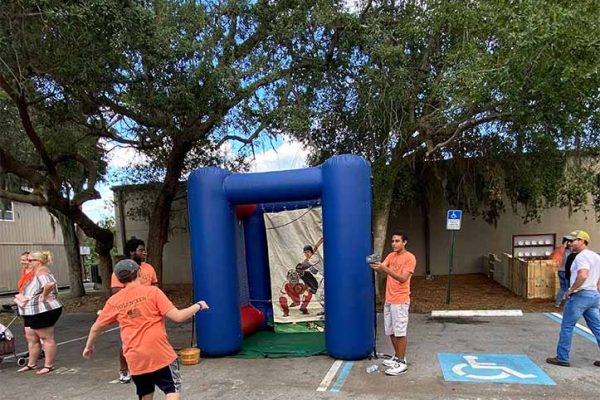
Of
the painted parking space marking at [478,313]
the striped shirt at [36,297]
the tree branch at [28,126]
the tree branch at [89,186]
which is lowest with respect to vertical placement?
the painted parking space marking at [478,313]

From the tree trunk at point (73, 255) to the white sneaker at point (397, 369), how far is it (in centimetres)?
1328

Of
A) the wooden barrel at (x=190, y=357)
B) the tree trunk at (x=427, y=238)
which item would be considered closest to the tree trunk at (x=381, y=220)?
the tree trunk at (x=427, y=238)

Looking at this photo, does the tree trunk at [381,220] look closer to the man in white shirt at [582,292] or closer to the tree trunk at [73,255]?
the man in white shirt at [582,292]

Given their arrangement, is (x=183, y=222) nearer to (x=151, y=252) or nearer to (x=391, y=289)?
(x=151, y=252)

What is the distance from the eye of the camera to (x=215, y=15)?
905cm

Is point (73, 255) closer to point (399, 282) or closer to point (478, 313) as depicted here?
point (478, 313)

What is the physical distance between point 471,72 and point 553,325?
474cm

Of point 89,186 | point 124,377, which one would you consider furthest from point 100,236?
point 124,377

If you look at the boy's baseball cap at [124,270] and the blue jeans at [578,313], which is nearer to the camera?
the boy's baseball cap at [124,270]

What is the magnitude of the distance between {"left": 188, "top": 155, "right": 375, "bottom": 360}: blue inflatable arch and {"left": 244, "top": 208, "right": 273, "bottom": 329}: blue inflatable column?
1.60 metres

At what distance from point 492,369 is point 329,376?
6.49 ft

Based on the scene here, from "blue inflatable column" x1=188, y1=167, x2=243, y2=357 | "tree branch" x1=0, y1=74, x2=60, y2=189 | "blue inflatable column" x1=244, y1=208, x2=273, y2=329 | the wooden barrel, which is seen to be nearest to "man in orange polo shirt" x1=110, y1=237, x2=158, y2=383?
the wooden barrel

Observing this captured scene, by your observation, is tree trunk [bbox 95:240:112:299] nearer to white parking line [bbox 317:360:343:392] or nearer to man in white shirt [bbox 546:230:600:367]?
Result: white parking line [bbox 317:360:343:392]

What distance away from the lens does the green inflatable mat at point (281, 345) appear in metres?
6.69
